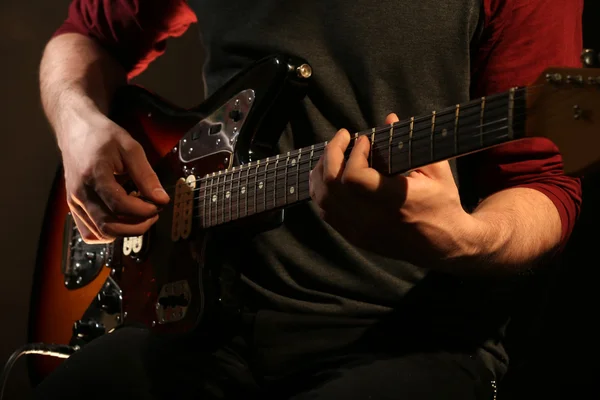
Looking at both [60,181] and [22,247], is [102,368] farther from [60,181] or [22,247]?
[22,247]

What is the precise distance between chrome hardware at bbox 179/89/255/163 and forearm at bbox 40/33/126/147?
231 mm

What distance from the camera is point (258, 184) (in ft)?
3.13

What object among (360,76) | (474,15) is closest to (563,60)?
(474,15)

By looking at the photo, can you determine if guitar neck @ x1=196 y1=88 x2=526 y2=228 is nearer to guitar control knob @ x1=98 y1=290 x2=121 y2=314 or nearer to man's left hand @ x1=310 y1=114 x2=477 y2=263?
man's left hand @ x1=310 y1=114 x2=477 y2=263

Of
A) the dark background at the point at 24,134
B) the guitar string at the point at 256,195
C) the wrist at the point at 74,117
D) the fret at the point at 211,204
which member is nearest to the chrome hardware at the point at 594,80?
the guitar string at the point at 256,195

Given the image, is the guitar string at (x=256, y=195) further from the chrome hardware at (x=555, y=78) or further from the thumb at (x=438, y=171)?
the chrome hardware at (x=555, y=78)

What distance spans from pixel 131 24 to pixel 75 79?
165mm

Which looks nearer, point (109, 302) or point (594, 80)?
point (594, 80)

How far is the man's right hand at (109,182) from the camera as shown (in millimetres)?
1109

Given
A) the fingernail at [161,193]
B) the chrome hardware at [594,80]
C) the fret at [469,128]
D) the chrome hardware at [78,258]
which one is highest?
the chrome hardware at [594,80]

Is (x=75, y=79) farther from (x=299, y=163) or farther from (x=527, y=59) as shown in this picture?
(x=527, y=59)

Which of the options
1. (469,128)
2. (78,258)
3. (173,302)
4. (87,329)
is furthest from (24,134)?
(469,128)

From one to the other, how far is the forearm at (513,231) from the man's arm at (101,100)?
0.52 metres

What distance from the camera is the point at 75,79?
1363 mm
